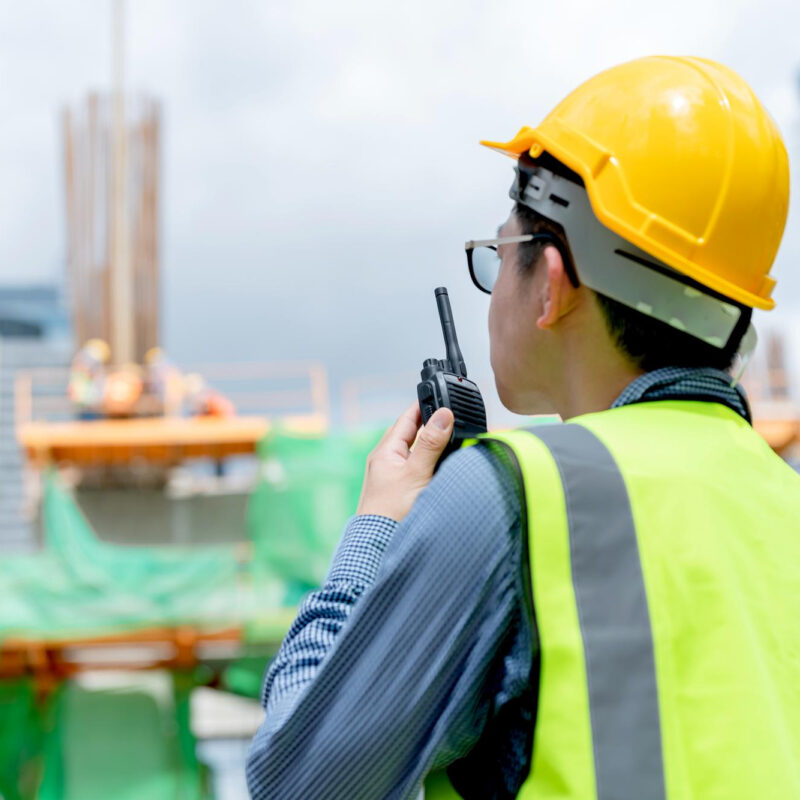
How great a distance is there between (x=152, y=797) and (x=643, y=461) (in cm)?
901

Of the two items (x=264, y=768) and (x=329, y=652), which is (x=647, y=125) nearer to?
(x=329, y=652)

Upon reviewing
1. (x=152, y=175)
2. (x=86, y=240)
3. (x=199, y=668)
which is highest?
(x=152, y=175)

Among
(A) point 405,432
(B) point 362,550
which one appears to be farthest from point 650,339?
(B) point 362,550

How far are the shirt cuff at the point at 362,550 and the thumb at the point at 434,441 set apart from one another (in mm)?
78

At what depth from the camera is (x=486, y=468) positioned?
105 centimetres

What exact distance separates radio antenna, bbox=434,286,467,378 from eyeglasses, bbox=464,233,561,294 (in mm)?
52

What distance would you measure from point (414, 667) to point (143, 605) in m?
8.43

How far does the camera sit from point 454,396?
1261mm

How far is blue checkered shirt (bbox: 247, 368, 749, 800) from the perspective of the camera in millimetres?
1021

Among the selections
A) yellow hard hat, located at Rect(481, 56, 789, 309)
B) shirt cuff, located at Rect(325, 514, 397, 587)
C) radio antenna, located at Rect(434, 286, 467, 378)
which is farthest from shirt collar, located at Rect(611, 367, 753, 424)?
shirt cuff, located at Rect(325, 514, 397, 587)

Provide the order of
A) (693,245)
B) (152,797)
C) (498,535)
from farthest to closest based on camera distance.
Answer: (152,797) < (693,245) < (498,535)

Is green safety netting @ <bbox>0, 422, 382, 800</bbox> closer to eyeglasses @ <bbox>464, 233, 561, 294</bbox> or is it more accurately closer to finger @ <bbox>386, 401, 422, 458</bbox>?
eyeglasses @ <bbox>464, 233, 561, 294</bbox>

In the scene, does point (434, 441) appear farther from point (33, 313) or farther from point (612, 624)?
point (33, 313)

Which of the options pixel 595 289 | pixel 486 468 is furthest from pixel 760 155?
pixel 486 468
